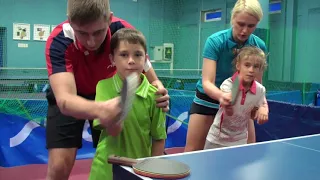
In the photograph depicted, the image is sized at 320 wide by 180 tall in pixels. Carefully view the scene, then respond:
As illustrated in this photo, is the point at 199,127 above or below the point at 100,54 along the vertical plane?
below

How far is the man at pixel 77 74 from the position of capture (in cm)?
146

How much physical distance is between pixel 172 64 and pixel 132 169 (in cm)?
966

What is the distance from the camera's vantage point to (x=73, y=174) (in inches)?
139

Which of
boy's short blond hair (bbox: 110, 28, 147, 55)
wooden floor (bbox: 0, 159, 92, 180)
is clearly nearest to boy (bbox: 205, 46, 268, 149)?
boy's short blond hair (bbox: 110, 28, 147, 55)

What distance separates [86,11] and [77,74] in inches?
21.8

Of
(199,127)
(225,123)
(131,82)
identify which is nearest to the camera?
(131,82)

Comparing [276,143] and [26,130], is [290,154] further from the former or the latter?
[26,130]

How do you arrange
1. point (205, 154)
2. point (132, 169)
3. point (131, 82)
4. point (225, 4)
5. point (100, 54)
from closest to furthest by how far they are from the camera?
point (131, 82), point (132, 169), point (205, 154), point (100, 54), point (225, 4)

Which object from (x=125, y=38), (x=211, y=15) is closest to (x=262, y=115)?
(x=125, y=38)

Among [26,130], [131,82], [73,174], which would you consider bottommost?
[73,174]

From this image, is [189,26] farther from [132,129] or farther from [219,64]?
[132,129]

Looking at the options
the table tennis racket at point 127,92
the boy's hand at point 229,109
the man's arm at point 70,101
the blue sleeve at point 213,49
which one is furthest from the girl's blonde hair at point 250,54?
the table tennis racket at point 127,92

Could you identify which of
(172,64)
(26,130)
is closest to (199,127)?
(26,130)

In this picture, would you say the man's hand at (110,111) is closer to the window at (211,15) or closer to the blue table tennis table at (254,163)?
the blue table tennis table at (254,163)
